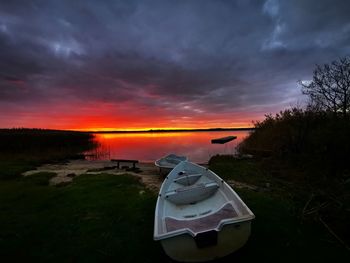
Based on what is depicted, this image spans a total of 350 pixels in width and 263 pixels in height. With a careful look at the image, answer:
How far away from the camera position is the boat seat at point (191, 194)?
217 inches

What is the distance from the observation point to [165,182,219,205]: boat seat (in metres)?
5.52

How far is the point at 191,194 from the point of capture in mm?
5637

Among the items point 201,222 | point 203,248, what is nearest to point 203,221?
point 201,222

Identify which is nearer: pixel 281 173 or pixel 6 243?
pixel 6 243

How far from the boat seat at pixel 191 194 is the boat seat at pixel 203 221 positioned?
1104 mm

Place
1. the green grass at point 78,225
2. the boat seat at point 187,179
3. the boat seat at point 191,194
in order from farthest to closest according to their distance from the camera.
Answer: the boat seat at point 187,179 < the boat seat at point 191,194 < the green grass at point 78,225

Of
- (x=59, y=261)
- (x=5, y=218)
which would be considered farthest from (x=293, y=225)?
(x=5, y=218)

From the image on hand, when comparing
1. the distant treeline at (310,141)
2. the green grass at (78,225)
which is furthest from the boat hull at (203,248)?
the distant treeline at (310,141)

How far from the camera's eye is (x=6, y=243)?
450 centimetres

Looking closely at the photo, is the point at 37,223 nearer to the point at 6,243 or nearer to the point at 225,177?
the point at 6,243

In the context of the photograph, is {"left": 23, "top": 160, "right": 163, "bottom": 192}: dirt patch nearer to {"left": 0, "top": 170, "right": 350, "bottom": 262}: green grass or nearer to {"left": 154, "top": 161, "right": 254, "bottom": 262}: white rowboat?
{"left": 0, "top": 170, "right": 350, "bottom": 262}: green grass

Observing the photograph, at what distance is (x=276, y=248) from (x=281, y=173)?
22.4ft

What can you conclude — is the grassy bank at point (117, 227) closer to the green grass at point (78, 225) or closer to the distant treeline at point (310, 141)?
the green grass at point (78, 225)

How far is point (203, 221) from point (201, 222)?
0.05 meters
